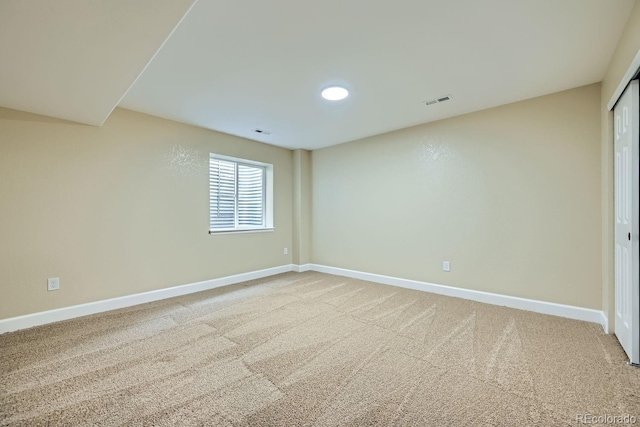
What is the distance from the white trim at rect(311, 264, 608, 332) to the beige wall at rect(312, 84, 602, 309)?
0.07 meters

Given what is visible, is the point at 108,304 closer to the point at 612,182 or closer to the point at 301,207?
the point at 301,207

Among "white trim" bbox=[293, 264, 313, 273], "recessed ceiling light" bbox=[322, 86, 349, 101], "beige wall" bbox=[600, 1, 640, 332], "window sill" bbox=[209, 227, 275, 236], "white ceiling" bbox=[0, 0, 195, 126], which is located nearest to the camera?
"white ceiling" bbox=[0, 0, 195, 126]

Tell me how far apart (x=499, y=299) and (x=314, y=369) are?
100 inches

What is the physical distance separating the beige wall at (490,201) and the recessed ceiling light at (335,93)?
156cm

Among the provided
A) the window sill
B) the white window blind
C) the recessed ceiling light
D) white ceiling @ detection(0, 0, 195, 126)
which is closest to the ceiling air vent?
the recessed ceiling light

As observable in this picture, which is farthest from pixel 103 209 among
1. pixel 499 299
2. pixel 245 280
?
pixel 499 299

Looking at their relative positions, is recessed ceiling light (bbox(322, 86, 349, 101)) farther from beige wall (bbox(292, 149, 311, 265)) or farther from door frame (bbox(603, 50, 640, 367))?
beige wall (bbox(292, 149, 311, 265))

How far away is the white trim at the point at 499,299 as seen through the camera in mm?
2730

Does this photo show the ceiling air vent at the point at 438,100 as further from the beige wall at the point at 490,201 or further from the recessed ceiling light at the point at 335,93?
the recessed ceiling light at the point at 335,93

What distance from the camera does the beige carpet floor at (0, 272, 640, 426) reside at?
1.50 metres

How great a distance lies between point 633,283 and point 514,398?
1278 millimetres

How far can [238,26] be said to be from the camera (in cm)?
180

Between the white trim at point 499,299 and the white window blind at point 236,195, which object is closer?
the white trim at point 499,299

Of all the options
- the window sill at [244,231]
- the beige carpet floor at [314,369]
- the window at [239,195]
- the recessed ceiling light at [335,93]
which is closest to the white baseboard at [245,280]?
the beige carpet floor at [314,369]
